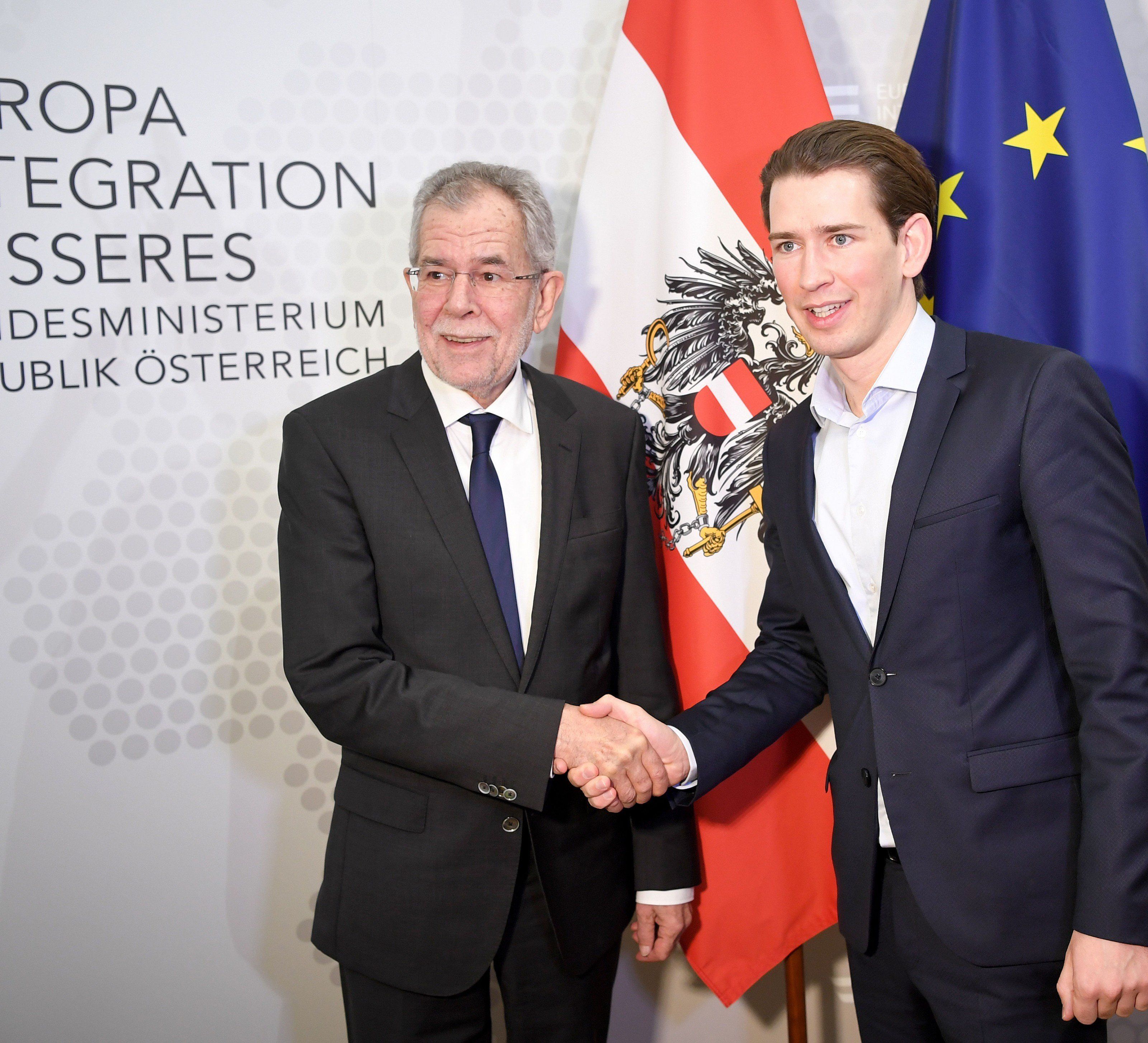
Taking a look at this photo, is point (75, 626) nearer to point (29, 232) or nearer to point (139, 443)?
point (139, 443)

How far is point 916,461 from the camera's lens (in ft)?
4.91

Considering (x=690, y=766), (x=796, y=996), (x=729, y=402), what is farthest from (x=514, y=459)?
(x=796, y=996)

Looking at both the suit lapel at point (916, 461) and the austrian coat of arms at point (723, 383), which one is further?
the austrian coat of arms at point (723, 383)

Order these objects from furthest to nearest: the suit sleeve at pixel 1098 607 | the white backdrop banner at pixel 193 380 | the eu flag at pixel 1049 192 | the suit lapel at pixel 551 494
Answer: the white backdrop banner at pixel 193 380, the eu flag at pixel 1049 192, the suit lapel at pixel 551 494, the suit sleeve at pixel 1098 607

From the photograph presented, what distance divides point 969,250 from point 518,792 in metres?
1.50

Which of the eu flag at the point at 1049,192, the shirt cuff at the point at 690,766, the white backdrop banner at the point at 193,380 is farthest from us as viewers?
the white backdrop banner at the point at 193,380

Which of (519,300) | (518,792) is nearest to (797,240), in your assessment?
(519,300)

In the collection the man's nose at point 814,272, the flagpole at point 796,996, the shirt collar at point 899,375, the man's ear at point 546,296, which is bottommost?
the flagpole at point 796,996

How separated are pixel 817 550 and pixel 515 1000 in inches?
39.5

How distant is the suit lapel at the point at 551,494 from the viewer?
169cm

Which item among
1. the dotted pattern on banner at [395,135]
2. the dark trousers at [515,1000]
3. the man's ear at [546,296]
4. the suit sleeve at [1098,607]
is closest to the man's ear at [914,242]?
the suit sleeve at [1098,607]

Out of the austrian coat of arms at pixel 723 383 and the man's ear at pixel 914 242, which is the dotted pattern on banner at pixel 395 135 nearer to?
the austrian coat of arms at pixel 723 383

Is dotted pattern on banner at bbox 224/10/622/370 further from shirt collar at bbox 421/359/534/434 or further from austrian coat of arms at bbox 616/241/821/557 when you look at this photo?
shirt collar at bbox 421/359/534/434

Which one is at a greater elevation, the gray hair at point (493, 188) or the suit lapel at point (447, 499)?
the gray hair at point (493, 188)
